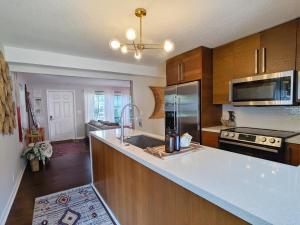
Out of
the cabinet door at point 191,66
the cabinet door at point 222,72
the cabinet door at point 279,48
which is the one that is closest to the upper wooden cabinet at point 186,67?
the cabinet door at point 191,66

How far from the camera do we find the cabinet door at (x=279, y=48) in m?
2.03

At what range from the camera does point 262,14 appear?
185cm

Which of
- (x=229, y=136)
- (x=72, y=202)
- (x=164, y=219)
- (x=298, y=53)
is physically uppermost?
(x=298, y=53)

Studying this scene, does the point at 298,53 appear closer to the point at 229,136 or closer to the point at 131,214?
the point at 229,136

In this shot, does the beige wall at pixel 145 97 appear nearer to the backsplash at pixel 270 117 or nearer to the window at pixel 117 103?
the backsplash at pixel 270 117

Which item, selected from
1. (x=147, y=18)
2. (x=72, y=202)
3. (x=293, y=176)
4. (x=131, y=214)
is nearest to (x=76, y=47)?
(x=147, y=18)

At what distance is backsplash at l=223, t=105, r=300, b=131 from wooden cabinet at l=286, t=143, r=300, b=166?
60 cm

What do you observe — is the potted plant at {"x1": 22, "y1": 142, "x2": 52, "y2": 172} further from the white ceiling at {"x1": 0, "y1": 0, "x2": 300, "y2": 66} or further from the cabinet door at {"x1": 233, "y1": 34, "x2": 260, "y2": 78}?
the cabinet door at {"x1": 233, "y1": 34, "x2": 260, "y2": 78}

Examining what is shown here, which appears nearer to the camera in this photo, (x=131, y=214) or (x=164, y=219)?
(x=164, y=219)

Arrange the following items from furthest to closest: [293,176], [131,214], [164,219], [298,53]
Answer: [298,53], [131,214], [164,219], [293,176]

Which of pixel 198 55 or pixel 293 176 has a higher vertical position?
pixel 198 55

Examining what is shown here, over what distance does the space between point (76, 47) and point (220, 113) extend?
9.26ft

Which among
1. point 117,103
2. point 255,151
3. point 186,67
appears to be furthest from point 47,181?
point 117,103

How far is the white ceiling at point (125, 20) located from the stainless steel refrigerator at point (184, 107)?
82 centimetres
